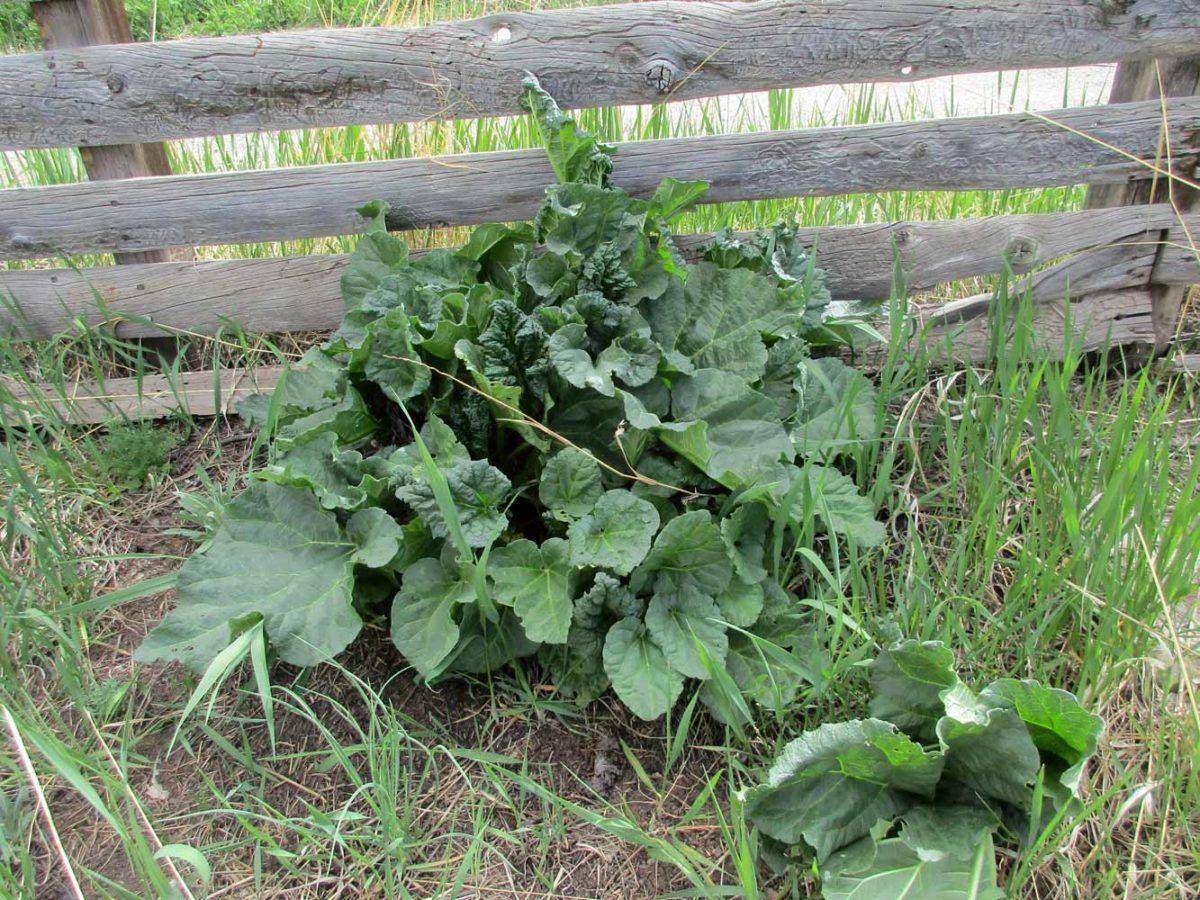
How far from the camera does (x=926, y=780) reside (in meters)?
1.63

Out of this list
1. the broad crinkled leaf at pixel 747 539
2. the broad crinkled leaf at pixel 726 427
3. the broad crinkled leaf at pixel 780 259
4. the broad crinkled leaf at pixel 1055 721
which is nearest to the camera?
the broad crinkled leaf at pixel 1055 721

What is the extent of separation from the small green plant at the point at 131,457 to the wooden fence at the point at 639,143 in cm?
22

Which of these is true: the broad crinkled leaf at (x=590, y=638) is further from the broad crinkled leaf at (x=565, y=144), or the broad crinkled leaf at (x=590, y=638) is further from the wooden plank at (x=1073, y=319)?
the wooden plank at (x=1073, y=319)

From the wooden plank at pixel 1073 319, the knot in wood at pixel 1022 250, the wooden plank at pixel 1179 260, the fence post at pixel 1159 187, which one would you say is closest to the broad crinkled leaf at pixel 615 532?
the wooden plank at pixel 1073 319

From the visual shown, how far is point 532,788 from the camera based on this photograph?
180 centimetres

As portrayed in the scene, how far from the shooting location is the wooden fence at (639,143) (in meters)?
2.45

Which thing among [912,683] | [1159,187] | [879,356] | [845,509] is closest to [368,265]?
[845,509]

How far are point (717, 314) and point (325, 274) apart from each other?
1280 mm

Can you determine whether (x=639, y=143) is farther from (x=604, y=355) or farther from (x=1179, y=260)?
(x=1179, y=260)

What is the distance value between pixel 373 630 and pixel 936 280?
1.94m

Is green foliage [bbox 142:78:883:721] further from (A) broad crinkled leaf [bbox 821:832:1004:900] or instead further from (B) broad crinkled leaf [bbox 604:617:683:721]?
(A) broad crinkled leaf [bbox 821:832:1004:900]

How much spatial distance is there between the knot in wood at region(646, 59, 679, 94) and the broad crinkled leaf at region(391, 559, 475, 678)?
1.43 meters

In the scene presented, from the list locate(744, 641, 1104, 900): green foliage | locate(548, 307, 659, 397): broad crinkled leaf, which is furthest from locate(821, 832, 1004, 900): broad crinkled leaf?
locate(548, 307, 659, 397): broad crinkled leaf

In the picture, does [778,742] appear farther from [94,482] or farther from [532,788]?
[94,482]
